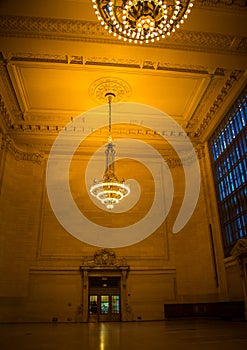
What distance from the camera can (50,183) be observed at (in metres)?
13.2

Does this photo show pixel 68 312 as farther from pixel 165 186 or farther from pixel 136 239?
pixel 165 186

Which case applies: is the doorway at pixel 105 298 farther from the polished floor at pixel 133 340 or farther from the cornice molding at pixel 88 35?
the cornice molding at pixel 88 35

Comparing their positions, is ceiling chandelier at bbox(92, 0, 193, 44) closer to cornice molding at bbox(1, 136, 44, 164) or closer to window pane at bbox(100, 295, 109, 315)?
cornice molding at bbox(1, 136, 44, 164)

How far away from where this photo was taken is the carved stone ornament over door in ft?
38.2

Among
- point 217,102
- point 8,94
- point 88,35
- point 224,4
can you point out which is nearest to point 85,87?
point 88,35

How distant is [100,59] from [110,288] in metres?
8.85

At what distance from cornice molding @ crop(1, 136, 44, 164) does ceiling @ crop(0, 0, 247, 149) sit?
421mm

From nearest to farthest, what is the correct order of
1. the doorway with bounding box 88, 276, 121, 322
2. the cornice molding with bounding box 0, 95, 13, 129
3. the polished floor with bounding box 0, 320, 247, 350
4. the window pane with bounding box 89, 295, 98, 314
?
the polished floor with bounding box 0, 320, 247, 350 → the cornice molding with bounding box 0, 95, 13, 129 → the doorway with bounding box 88, 276, 121, 322 → the window pane with bounding box 89, 295, 98, 314

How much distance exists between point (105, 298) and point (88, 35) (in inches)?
385

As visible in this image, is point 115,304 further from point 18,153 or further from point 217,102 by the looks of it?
point 217,102

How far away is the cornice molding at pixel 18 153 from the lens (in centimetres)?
1232

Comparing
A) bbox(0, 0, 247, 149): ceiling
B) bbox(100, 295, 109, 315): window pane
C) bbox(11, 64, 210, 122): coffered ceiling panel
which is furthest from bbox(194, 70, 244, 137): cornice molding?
bbox(100, 295, 109, 315): window pane

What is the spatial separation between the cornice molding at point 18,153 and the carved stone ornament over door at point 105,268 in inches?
A: 198

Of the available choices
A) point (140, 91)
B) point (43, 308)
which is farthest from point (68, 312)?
point (140, 91)
